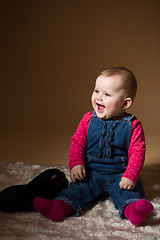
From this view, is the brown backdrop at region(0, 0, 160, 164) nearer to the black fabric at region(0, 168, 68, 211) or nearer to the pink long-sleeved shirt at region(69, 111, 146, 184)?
the pink long-sleeved shirt at region(69, 111, 146, 184)

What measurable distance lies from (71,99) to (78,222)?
1850mm

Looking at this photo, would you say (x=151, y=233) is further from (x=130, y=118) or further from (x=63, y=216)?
(x=130, y=118)

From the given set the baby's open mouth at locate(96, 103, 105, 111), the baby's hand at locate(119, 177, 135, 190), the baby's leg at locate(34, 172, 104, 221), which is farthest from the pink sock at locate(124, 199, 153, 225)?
the baby's open mouth at locate(96, 103, 105, 111)

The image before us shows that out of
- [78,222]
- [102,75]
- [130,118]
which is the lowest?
[78,222]

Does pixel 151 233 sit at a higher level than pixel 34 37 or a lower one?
lower

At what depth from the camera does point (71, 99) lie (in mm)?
3041

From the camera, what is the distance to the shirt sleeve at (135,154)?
1.39 m

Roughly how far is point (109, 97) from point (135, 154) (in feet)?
0.88

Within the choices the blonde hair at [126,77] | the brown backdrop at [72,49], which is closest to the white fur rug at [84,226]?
the blonde hair at [126,77]

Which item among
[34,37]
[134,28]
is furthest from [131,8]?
[34,37]

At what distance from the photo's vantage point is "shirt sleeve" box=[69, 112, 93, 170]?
1.49 meters

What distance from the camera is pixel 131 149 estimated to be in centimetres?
147

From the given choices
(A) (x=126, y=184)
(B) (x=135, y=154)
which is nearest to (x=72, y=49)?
(B) (x=135, y=154)

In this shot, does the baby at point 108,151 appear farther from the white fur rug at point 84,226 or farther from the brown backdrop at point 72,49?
the brown backdrop at point 72,49
